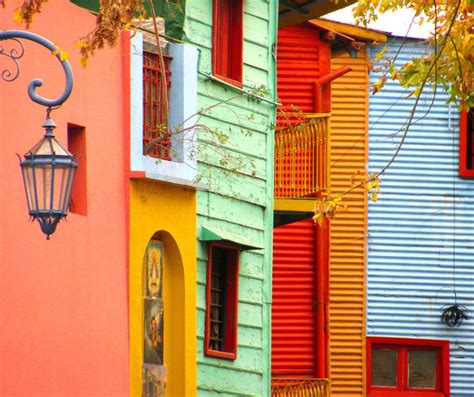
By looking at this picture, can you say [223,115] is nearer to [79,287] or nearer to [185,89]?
[185,89]

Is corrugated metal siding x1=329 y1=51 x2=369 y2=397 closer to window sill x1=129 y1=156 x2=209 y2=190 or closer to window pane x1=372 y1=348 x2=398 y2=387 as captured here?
window pane x1=372 y1=348 x2=398 y2=387

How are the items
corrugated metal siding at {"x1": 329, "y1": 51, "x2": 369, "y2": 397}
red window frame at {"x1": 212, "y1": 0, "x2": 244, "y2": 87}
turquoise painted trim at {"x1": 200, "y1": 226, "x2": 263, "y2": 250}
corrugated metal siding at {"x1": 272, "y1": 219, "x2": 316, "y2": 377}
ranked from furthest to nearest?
corrugated metal siding at {"x1": 329, "y1": 51, "x2": 369, "y2": 397}
corrugated metal siding at {"x1": 272, "y1": 219, "x2": 316, "y2": 377}
red window frame at {"x1": 212, "y1": 0, "x2": 244, "y2": 87}
turquoise painted trim at {"x1": 200, "y1": 226, "x2": 263, "y2": 250}

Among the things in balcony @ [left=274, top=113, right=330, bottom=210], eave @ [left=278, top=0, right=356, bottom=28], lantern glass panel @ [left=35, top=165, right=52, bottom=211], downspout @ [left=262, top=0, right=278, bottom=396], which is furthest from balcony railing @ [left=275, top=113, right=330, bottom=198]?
lantern glass panel @ [left=35, top=165, right=52, bottom=211]

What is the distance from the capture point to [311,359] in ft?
89.4

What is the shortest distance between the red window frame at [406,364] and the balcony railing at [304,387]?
13.8 ft

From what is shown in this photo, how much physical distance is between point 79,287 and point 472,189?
14.6m

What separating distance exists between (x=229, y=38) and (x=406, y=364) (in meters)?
10.3

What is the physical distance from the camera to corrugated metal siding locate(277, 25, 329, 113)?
92.0ft

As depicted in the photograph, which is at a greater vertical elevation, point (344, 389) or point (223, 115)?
point (223, 115)

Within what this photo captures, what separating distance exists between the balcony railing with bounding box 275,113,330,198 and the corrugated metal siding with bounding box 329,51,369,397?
5939 mm

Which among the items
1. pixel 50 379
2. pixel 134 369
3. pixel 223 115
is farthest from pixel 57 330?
pixel 223 115

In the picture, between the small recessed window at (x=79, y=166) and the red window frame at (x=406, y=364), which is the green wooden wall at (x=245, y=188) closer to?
the small recessed window at (x=79, y=166)

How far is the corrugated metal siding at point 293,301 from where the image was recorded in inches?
1069

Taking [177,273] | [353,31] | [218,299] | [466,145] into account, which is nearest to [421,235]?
[466,145]
